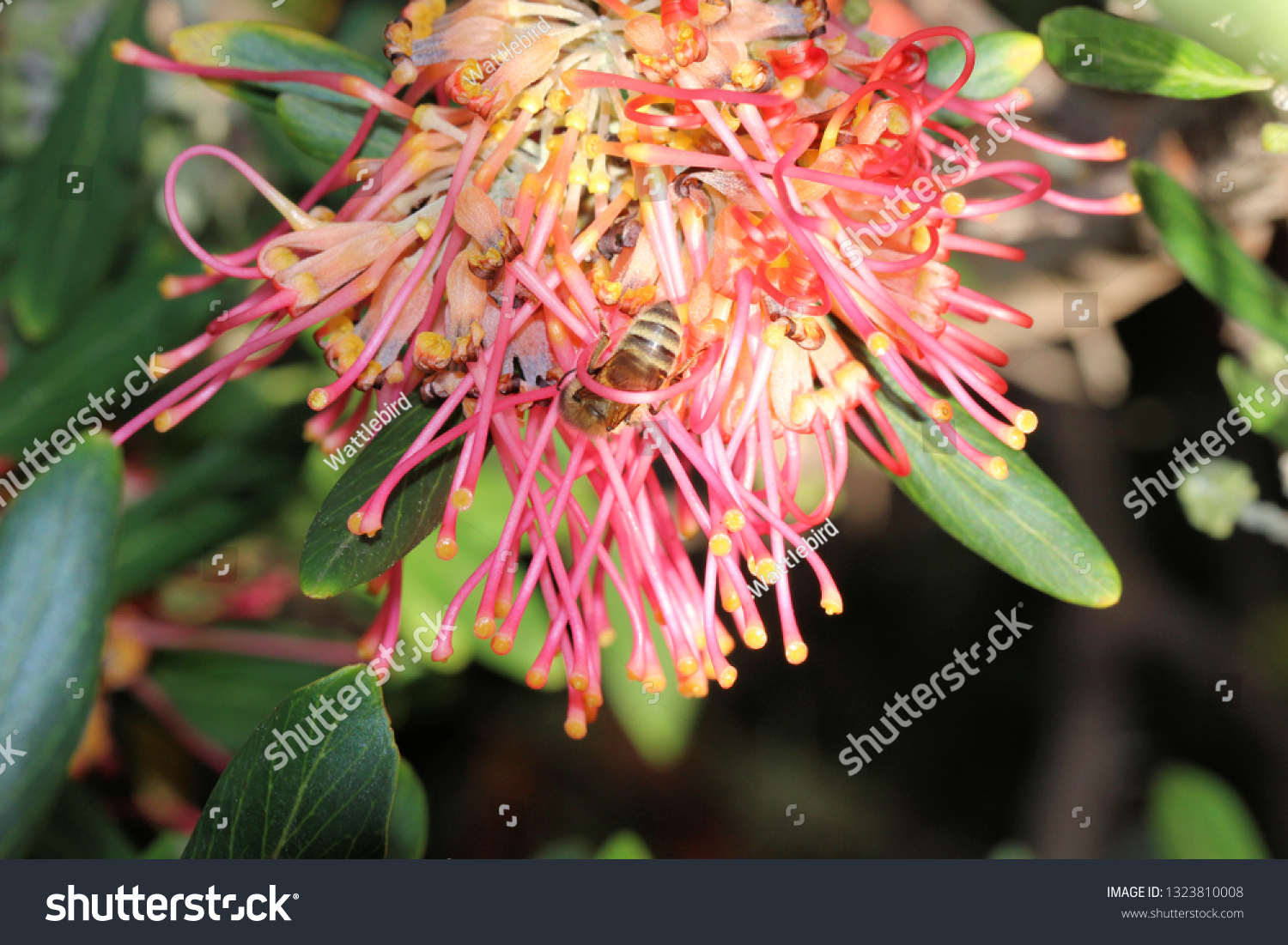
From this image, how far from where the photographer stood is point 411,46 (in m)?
0.78

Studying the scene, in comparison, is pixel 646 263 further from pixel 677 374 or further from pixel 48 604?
pixel 48 604

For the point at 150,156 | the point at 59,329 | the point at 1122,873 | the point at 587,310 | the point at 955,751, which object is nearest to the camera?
the point at 587,310

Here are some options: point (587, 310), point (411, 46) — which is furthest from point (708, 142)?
point (411, 46)

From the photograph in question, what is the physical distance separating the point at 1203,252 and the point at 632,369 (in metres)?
0.60

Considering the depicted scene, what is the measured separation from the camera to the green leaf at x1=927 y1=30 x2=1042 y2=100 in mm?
898

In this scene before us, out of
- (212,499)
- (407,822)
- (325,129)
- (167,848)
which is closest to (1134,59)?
(325,129)

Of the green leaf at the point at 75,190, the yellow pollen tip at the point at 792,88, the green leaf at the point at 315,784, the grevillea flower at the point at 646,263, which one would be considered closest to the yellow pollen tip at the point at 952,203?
the grevillea flower at the point at 646,263

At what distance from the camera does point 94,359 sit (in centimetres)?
120

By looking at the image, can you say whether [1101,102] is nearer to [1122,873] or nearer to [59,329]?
[1122,873]

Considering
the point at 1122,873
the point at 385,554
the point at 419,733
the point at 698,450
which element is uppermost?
the point at 698,450

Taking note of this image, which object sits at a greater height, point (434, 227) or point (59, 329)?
point (434, 227)

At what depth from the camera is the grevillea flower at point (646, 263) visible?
0.69 metres

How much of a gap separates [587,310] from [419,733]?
105cm

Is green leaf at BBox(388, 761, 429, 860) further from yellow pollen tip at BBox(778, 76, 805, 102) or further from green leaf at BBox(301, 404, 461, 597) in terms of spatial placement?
yellow pollen tip at BBox(778, 76, 805, 102)
